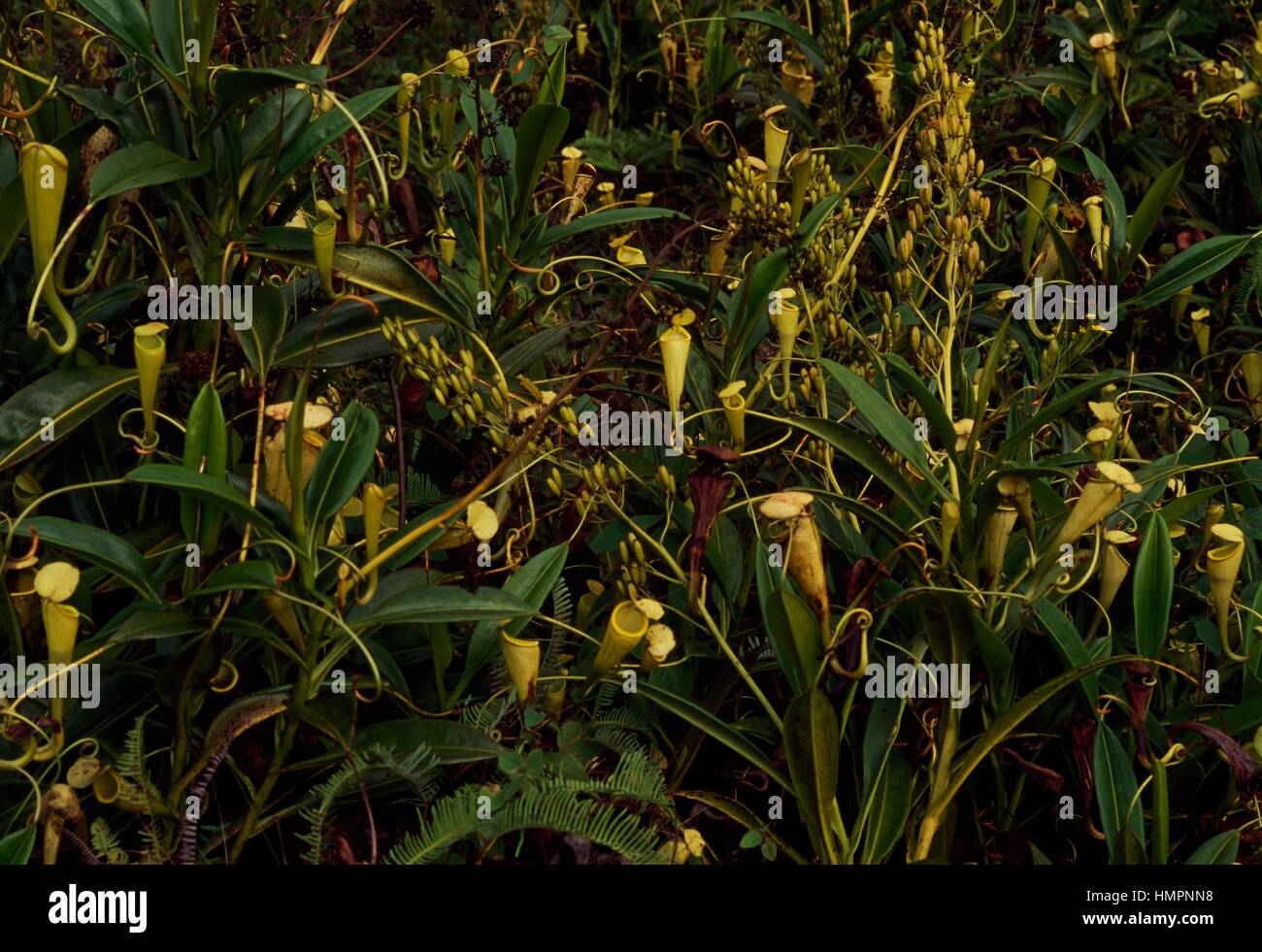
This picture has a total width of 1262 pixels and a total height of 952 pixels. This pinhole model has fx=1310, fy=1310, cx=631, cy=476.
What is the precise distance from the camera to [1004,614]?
83.7 inches

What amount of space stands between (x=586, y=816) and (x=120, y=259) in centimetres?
132

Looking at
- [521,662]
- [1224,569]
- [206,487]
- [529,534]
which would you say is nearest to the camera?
[206,487]

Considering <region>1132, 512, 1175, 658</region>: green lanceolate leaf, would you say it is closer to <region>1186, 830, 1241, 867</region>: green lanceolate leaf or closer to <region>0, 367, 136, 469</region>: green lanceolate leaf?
<region>1186, 830, 1241, 867</region>: green lanceolate leaf

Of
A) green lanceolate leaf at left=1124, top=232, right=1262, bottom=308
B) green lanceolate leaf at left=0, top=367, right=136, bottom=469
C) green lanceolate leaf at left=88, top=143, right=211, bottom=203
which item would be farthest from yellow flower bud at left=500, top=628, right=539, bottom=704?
green lanceolate leaf at left=1124, top=232, right=1262, bottom=308

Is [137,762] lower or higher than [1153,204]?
lower

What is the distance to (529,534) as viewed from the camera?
2.40m

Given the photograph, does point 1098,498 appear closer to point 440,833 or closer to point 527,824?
point 527,824

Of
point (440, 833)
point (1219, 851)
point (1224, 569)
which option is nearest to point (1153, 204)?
point (1224, 569)

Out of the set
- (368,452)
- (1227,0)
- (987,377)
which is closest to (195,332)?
(368,452)

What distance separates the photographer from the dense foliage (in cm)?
193

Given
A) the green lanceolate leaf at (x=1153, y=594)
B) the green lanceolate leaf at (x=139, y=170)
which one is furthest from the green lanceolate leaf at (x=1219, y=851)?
the green lanceolate leaf at (x=139, y=170)

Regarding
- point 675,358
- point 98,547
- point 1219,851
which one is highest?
point 675,358

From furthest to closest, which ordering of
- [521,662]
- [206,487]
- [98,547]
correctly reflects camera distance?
[521,662] < [98,547] < [206,487]

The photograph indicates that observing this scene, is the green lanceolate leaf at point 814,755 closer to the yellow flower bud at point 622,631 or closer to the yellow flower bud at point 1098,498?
the yellow flower bud at point 622,631
